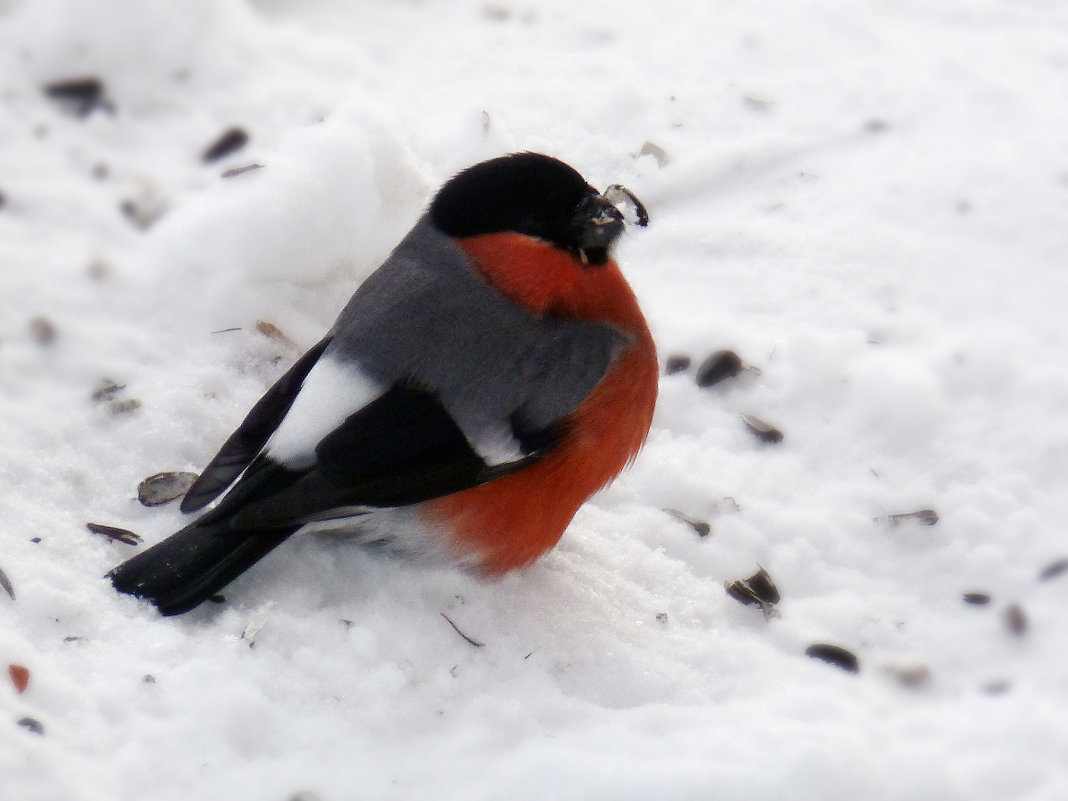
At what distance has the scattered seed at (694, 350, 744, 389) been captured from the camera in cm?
288

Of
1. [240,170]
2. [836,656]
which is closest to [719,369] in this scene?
[836,656]

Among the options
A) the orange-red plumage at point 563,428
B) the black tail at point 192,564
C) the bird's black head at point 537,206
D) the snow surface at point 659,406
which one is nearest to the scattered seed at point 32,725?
the snow surface at point 659,406

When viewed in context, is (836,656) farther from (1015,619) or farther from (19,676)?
(19,676)

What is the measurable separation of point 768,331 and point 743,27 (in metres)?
1.31

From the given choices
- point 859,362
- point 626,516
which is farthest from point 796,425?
point 626,516

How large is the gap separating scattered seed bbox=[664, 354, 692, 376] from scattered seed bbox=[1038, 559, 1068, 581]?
89 centimetres

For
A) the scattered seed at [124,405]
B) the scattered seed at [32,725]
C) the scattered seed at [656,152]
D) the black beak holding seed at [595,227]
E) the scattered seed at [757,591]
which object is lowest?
the scattered seed at [757,591]

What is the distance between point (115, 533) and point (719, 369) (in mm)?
1356

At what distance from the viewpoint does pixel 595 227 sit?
2418mm

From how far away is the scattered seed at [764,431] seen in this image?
276 cm

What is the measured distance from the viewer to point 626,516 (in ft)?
8.54

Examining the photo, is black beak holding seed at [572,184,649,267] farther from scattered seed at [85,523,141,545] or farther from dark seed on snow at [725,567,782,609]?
scattered seed at [85,523,141,545]

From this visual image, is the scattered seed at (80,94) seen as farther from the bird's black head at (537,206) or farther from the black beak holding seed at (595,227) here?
the black beak holding seed at (595,227)

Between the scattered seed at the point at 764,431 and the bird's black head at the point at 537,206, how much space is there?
1.93ft
